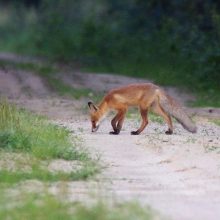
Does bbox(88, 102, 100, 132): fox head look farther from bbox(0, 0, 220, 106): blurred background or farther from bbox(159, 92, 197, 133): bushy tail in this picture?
bbox(0, 0, 220, 106): blurred background

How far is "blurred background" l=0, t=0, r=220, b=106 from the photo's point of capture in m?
28.0

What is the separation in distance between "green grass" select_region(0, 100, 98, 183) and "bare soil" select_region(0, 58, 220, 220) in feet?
0.71

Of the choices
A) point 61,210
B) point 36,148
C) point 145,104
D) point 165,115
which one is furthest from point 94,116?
point 61,210

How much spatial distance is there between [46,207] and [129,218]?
42.3 inches

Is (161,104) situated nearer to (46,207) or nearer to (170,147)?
(170,147)

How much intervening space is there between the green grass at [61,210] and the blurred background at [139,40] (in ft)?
48.2

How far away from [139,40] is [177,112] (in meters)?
19.3

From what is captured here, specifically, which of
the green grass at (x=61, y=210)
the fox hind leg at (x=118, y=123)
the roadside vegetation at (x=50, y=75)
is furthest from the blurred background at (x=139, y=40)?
the green grass at (x=61, y=210)

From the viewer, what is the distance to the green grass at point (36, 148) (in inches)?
462

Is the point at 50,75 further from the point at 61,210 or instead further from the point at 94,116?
the point at 61,210

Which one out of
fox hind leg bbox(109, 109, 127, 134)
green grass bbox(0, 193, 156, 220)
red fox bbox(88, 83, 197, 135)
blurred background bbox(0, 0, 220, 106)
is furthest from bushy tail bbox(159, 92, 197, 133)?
blurred background bbox(0, 0, 220, 106)

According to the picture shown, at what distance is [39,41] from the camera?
38312 mm

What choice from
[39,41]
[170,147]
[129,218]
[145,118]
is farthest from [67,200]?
[39,41]

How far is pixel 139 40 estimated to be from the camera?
116 ft
